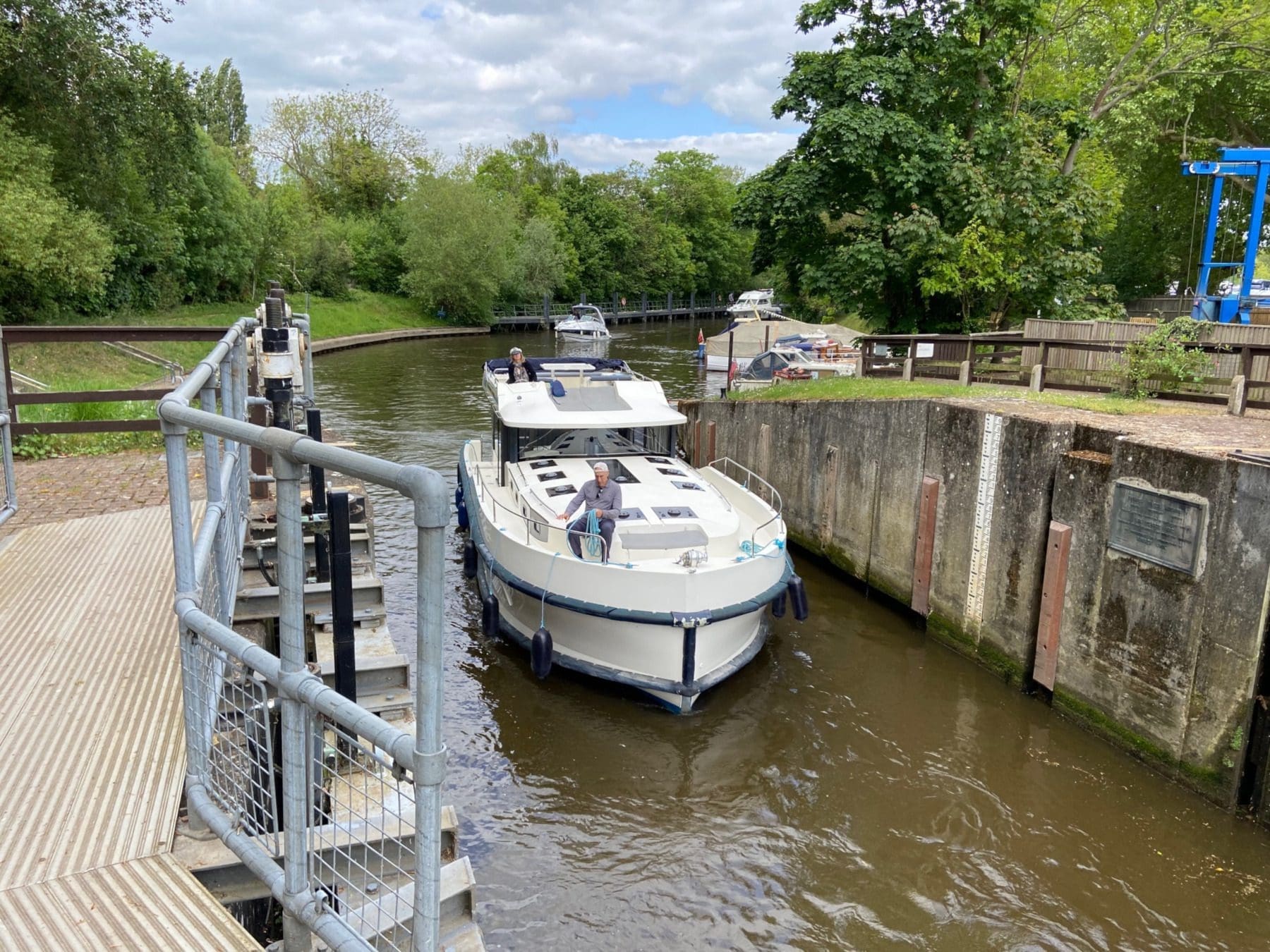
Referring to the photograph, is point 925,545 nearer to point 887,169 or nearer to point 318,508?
point 318,508

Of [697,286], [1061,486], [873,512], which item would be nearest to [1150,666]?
[1061,486]

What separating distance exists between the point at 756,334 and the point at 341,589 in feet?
114

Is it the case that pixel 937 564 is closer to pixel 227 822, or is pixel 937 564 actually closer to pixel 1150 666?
pixel 1150 666

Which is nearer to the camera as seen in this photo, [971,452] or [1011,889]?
[1011,889]

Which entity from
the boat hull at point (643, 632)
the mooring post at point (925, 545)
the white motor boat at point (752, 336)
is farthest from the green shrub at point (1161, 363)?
the white motor boat at point (752, 336)

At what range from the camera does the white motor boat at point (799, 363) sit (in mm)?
27312

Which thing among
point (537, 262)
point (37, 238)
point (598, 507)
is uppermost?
point (537, 262)

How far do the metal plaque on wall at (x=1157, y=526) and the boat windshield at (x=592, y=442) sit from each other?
6.27 metres

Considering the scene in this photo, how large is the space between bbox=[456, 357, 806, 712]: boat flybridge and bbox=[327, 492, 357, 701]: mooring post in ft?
16.7

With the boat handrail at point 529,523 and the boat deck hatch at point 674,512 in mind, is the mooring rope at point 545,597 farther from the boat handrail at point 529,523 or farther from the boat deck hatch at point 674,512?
the boat deck hatch at point 674,512

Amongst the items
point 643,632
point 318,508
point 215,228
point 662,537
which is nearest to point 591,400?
point 662,537

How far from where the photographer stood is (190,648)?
372 centimetres

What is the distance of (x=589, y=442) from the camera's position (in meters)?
13.3

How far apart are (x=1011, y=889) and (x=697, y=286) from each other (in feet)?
276
